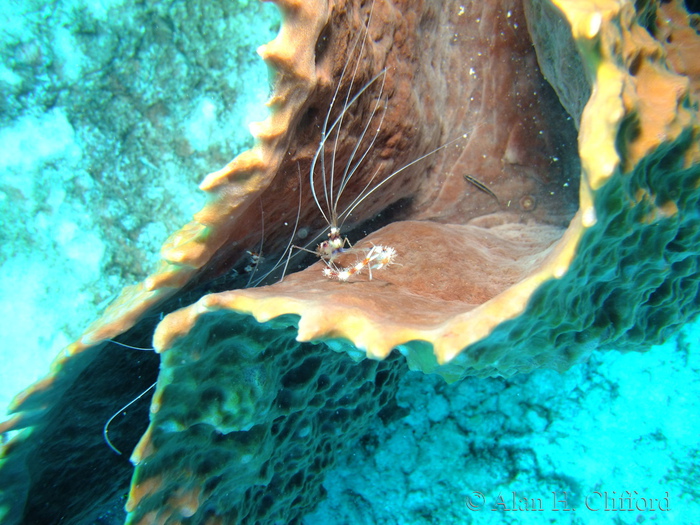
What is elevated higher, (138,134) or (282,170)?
(138,134)

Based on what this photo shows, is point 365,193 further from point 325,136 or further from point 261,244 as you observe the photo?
point 261,244

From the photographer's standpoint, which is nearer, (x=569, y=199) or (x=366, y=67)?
(x=366, y=67)

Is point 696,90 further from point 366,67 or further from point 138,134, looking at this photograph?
point 138,134

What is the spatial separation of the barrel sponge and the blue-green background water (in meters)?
1.44

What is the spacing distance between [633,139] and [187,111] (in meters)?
4.81

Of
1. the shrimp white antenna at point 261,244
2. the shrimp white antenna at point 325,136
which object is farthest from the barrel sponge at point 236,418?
the shrimp white antenna at point 325,136

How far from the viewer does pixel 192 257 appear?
1.77 metres

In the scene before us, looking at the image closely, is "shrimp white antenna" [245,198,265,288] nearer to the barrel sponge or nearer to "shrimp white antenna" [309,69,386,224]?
"shrimp white antenna" [309,69,386,224]

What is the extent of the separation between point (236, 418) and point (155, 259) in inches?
135

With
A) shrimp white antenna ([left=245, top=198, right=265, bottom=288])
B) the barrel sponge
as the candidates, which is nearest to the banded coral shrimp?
shrimp white antenna ([left=245, top=198, right=265, bottom=288])

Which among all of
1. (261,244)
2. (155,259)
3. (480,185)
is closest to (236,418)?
(261,244)

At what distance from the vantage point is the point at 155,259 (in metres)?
4.81

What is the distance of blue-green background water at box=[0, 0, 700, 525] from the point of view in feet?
12.2

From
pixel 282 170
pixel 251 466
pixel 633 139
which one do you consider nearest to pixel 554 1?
pixel 633 139
